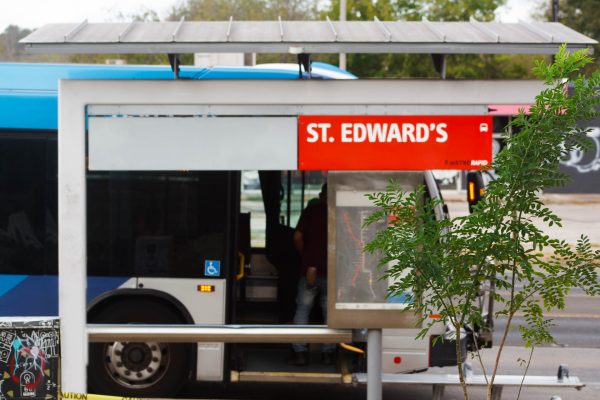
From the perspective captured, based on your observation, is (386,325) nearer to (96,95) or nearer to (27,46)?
(96,95)

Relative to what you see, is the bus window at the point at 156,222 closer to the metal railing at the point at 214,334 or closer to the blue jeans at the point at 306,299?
the blue jeans at the point at 306,299

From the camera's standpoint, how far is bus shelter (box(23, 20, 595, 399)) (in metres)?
7.11

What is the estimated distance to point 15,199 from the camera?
30.0 ft

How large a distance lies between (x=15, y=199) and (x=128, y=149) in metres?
2.20

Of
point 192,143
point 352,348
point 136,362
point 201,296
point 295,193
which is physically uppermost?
point 192,143

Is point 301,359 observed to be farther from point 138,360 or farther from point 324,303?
point 138,360

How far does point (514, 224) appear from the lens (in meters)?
5.84

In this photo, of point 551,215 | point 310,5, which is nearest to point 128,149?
point 551,215

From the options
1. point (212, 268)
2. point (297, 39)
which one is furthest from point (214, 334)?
point (297, 39)

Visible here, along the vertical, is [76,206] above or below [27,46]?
below

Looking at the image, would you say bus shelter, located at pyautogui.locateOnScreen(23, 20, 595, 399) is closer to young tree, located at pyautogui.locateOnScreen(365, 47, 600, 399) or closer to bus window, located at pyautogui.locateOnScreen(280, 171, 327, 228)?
young tree, located at pyautogui.locateOnScreen(365, 47, 600, 399)

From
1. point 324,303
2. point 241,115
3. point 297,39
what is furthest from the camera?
point 324,303

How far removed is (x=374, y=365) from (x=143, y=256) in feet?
8.05

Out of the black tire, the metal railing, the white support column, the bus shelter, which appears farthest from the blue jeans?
the white support column
